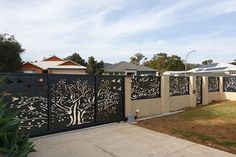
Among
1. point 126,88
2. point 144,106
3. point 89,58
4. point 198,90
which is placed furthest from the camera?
point 89,58

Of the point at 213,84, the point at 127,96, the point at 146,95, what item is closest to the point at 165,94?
the point at 146,95

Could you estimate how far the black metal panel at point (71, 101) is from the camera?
24.2 feet

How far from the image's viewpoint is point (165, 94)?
11.5 m

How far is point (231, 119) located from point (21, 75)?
25.9 feet

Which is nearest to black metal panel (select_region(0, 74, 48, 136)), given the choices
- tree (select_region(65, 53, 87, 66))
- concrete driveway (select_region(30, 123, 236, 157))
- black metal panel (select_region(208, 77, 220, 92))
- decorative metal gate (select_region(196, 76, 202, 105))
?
concrete driveway (select_region(30, 123, 236, 157))

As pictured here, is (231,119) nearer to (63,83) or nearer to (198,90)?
(198,90)

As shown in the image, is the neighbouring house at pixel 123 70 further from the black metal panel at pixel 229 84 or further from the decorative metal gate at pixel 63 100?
the decorative metal gate at pixel 63 100

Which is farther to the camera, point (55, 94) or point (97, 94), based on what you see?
point (97, 94)

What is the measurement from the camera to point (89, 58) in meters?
42.0

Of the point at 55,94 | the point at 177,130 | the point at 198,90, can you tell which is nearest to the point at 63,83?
the point at 55,94

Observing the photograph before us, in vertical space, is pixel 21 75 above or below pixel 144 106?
above

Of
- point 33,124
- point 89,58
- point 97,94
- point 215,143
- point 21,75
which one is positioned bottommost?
point 215,143

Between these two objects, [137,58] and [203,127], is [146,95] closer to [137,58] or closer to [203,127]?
[203,127]

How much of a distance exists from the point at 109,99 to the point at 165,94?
3524 millimetres
